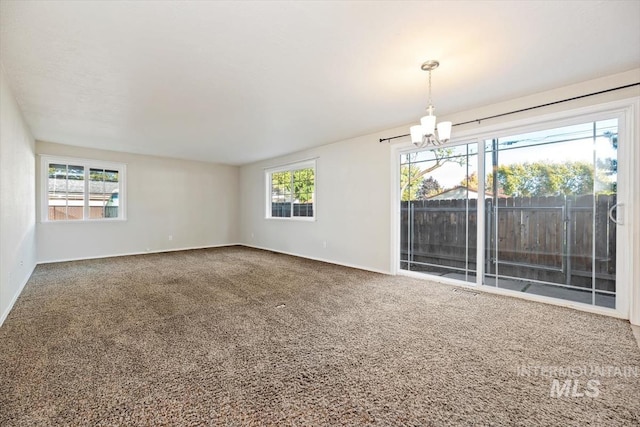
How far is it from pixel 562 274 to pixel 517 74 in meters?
2.21

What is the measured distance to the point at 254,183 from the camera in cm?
761

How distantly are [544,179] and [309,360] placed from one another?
3.23m

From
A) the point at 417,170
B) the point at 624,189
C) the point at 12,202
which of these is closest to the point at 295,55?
the point at 417,170

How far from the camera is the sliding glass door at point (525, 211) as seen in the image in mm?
2922

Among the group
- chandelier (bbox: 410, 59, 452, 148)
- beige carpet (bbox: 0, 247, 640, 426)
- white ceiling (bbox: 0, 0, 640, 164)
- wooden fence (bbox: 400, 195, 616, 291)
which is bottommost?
beige carpet (bbox: 0, 247, 640, 426)

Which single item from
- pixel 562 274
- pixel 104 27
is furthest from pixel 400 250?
pixel 104 27

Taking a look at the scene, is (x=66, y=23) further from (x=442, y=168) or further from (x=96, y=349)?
(x=442, y=168)

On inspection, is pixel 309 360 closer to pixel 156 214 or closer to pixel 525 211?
pixel 525 211

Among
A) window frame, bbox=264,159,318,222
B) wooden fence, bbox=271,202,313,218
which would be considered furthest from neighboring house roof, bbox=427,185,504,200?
wooden fence, bbox=271,202,313,218

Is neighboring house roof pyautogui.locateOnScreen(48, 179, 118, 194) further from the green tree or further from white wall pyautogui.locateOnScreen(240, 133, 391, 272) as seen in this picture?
white wall pyautogui.locateOnScreen(240, 133, 391, 272)

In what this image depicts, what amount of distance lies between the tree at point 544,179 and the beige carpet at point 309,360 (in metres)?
1.26

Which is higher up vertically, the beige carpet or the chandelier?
the chandelier

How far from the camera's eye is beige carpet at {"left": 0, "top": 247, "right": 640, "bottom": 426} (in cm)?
146

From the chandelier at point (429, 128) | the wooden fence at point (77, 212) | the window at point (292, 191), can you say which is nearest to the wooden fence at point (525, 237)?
the chandelier at point (429, 128)
